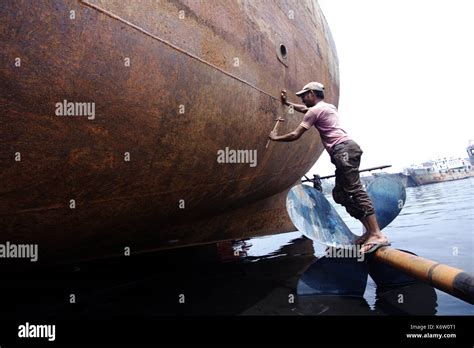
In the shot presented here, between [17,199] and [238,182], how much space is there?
2.35 m

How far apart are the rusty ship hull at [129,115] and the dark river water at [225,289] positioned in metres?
0.66

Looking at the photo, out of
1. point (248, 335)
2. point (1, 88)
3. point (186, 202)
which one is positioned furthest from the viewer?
point (186, 202)

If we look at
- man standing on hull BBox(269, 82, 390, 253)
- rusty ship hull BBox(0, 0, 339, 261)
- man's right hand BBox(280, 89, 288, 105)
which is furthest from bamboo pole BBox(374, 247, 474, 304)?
man's right hand BBox(280, 89, 288, 105)

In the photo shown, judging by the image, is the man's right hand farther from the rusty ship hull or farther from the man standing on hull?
the man standing on hull

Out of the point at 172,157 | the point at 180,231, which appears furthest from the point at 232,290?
the point at 172,157

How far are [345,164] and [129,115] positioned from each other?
6.58 feet

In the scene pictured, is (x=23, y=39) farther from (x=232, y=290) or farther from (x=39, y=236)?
(x=232, y=290)

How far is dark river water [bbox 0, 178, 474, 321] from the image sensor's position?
2910mm

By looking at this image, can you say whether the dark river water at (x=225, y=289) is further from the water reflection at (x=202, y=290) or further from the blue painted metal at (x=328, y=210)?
the blue painted metal at (x=328, y=210)

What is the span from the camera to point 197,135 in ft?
9.61

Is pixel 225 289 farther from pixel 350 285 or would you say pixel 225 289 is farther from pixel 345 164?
pixel 345 164

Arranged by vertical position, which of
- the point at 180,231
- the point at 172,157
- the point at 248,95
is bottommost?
the point at 180,231

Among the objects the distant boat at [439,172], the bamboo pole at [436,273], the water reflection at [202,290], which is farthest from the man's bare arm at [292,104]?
the distant boat at [439,172]

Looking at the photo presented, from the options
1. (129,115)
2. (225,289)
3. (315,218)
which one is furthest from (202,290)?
(129,115)
